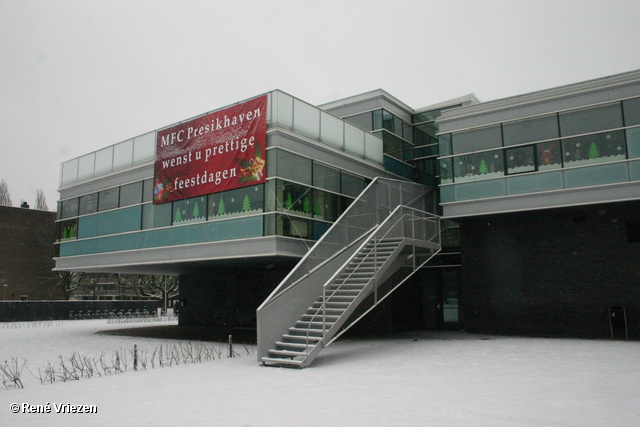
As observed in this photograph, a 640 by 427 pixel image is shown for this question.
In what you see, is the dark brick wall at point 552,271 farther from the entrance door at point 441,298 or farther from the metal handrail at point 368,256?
the entrance door at point 441,298

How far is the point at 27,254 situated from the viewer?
54594mm

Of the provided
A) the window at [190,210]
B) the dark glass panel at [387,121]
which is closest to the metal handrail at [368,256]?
the dark glass panel at [387,121]

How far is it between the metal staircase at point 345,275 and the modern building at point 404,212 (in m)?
0.06

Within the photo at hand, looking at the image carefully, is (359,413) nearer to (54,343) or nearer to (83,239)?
(54,343)

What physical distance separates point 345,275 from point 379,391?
660 centimetres

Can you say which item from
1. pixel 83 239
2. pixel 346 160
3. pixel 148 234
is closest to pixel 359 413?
pixel 346 160

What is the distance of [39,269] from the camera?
55.4 meters

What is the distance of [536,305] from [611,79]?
26.4 feet

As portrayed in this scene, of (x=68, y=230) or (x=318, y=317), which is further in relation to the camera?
(x=68, y=230)

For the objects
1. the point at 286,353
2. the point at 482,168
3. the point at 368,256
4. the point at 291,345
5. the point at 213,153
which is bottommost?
the point at 286,353

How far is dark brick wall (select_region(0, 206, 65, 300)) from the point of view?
53.2m

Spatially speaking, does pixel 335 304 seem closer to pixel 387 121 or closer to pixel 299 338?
pixel 299 338

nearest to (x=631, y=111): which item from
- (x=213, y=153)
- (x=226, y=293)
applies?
(x=213, y=153)

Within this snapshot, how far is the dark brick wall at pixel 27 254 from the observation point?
53.2 m
